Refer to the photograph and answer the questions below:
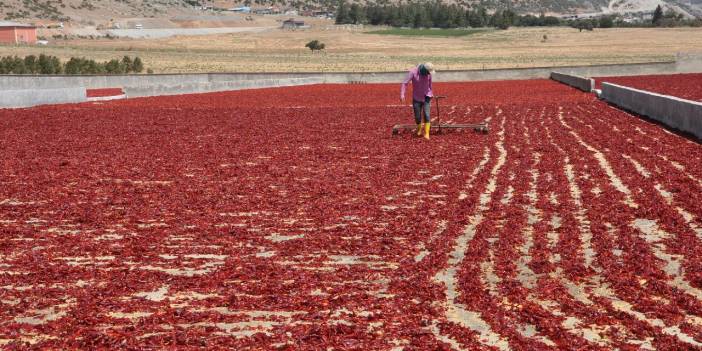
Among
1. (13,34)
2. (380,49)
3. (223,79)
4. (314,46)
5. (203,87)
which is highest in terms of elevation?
(13,34)

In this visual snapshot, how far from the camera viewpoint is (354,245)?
10266mm

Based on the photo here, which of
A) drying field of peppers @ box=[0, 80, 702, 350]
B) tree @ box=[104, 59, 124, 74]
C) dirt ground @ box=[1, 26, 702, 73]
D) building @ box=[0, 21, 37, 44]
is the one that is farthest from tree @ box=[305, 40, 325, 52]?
drying field of peppers @ box=[0, 80, 702, 350]

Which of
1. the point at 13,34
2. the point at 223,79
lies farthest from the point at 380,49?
the point at 223,79

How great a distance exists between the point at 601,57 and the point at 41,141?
315ft

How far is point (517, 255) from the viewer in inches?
380

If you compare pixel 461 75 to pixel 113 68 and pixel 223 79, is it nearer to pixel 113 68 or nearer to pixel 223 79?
pixel 223 79

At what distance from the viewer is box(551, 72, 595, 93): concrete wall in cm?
4838

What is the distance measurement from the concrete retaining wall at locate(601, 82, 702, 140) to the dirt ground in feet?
188

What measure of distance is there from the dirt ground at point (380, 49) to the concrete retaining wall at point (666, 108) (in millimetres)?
57311

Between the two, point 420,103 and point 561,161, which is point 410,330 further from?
point 420,103

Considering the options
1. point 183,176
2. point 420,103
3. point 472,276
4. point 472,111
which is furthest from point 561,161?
point 472,111

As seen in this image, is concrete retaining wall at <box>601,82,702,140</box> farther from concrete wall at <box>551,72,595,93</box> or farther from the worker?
concrete wall at <box>551,72,595,93</box>

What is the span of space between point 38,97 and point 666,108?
24.3m

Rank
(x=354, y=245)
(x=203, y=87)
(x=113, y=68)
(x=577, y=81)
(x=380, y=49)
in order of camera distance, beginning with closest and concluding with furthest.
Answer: (x=354, y=245), (x=577, y=81), (x=203, y=87), (x=113, y=68), (x=380, y=49)
